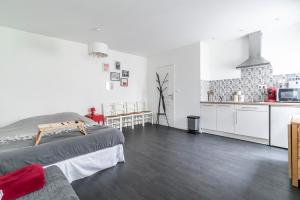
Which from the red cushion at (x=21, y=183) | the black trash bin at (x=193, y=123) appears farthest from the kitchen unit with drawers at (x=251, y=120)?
the red cushion at (x=21, y=183)

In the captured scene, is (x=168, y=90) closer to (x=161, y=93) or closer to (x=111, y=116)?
(x=161, y=93)

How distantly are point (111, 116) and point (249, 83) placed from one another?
3697 millimetres

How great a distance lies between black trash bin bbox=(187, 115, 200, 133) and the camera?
4059 millimetres

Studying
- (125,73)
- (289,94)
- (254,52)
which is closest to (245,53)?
(254,52)

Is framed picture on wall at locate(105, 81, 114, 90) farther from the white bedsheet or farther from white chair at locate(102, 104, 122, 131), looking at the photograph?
the white bedsheet

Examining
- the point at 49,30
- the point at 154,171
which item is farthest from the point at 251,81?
the point at 49,30

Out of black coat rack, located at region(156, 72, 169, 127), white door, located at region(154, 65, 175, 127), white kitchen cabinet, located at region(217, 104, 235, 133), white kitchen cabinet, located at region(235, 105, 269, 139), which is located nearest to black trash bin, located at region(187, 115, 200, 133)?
white kitchen cabinet, located at region(217, 104, 235, 133)

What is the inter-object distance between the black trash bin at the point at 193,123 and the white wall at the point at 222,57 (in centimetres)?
111

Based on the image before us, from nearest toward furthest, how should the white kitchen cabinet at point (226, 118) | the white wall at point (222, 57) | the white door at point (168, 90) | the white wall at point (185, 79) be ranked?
the white kitchen cabinet at point (226, 118) → the white wall at point (222, 57) → the white wall at point (185, 79) → the white door at point (168, 90)

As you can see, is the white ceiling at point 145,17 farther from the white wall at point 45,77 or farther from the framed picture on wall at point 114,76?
the framed picture on wall at point 114,76

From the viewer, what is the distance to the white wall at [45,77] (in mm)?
3088

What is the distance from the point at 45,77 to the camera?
3.51 m

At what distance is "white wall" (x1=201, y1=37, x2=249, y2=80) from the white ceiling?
0.33 meters

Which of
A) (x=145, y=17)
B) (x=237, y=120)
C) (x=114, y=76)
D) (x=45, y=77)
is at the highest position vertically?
(x=145, y=17)
